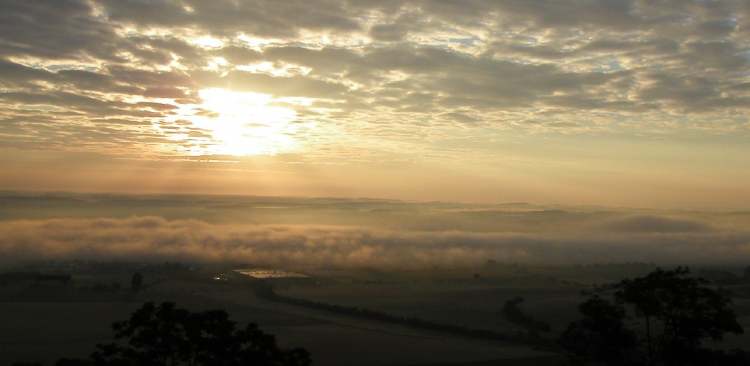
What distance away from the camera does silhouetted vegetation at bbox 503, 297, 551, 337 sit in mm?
84825

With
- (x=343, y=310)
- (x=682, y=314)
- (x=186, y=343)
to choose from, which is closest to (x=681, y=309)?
(x=682, y=314)

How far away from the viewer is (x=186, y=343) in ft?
98.5

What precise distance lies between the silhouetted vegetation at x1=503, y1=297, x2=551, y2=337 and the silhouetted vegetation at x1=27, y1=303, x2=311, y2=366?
54.7 metres

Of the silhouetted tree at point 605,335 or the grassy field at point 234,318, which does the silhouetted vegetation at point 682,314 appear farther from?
the grassy field at point 234,318

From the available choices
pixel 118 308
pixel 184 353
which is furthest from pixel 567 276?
pixel 184 353

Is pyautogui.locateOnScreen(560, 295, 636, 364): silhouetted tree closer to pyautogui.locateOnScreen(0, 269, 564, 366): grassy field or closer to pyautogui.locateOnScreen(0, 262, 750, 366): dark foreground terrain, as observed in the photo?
pyautogui.locateOnScreen(0, 262, 750, 366): dark foreground terrain

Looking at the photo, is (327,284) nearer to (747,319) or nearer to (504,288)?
(504,288)

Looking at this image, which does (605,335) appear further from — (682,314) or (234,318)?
(234,318)

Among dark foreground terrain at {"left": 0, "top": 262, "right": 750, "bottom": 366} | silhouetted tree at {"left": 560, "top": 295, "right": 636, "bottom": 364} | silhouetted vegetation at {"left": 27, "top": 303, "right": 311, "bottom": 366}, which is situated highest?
silhouetted vegetation at {"left": 27, "top": 303, "right": 311, "bottom": 366}

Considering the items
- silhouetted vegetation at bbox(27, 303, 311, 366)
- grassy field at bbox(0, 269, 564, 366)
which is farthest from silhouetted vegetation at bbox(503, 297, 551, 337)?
silhouetted vegetation at bbox(27, 303, 311, 366)

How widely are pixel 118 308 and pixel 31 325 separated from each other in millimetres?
→ 17640

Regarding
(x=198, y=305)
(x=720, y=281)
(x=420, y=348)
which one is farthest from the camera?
(x=720, y=281)

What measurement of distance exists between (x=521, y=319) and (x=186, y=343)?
238 feet

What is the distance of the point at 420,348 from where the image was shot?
226ft
